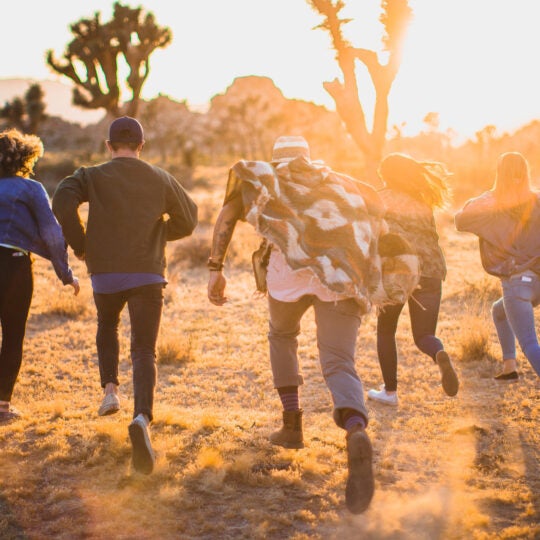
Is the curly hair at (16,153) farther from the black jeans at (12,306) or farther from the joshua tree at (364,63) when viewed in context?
the joshua tree at (364,63)

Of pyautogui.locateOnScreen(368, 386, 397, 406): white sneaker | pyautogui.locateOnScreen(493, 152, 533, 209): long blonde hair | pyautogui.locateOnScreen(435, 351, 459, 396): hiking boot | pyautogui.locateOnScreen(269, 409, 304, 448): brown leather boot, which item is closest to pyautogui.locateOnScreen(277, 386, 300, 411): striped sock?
pyautogui.locateOnScreen(269, 409, 304, 448): brown leather boot

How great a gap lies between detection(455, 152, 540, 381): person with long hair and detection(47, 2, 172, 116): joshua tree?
1886cm

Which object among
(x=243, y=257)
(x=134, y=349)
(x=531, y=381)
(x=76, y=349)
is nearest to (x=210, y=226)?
(x=243, y=257)

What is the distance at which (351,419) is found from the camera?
9.95 ft

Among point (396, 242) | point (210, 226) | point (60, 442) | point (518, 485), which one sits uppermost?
point (210, 226)

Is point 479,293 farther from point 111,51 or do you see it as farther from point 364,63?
point 111,51

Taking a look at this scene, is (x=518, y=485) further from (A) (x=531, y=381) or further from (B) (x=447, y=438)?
(A) (x=531, y=381)

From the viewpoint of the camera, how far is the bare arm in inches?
137

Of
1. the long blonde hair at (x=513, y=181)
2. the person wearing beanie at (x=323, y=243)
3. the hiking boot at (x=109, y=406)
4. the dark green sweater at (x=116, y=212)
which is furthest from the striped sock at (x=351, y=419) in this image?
the long blonde hair at (x=513, y=181)

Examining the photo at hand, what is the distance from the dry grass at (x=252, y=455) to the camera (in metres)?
2.93

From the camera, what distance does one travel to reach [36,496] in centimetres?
319

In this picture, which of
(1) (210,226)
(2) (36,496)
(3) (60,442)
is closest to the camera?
(2) (36,496)

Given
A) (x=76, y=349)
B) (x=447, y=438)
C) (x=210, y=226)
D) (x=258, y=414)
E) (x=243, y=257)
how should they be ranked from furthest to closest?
1. (x=210, y=226)
2. (x=243, y=257)
3. (x=76, y=349)
4. (x=258, y=414)
5. (x=447, y=438)

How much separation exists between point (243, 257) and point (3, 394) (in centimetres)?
788
